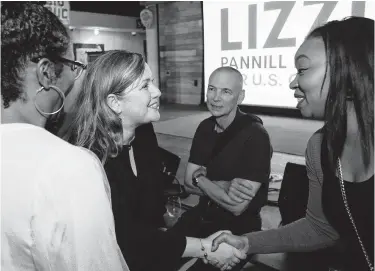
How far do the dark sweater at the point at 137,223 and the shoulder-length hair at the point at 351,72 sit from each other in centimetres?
86

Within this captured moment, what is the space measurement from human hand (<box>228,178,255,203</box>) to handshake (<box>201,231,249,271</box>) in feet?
1.23

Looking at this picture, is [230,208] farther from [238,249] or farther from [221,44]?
[221,44]

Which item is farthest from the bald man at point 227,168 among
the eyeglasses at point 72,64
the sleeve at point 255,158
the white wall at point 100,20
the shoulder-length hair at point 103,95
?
the white wall at point 100,20

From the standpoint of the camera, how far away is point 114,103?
62.9 inches

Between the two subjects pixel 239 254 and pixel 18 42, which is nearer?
pixel 18 42

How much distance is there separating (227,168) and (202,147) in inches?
11.3

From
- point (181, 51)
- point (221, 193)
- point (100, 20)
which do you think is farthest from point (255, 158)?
point (100, 20)

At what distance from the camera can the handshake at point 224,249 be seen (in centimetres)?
179

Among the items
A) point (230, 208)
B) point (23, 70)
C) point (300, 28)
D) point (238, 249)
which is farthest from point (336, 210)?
point (300, 28)

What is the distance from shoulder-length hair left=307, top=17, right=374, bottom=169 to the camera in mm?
1164

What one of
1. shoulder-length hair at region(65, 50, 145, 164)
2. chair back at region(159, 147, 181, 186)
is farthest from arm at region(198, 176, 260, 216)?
shoulder-length hair at region(65, 50, 145, 164)

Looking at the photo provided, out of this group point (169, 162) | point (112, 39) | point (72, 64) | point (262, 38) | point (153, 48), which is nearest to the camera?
point (72, 64)

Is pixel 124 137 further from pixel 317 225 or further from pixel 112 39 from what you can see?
pixel 112 39

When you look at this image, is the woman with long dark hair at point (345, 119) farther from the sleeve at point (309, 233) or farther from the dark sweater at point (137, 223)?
the dark sweater at point (137, 223)
